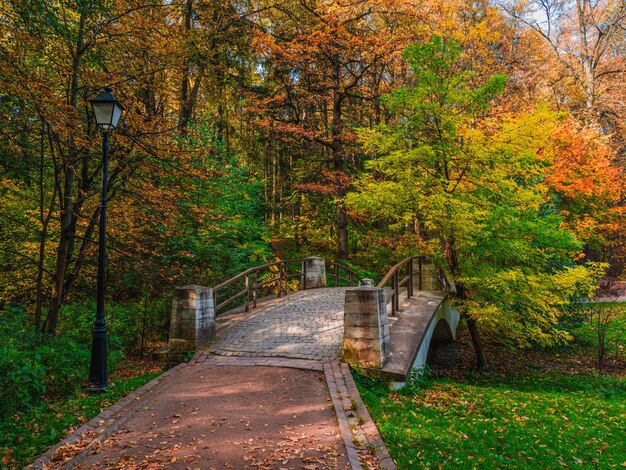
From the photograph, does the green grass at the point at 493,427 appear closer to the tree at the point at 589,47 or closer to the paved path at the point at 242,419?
the paved path at the point at 242,419

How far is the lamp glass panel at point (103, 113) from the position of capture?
6469mm

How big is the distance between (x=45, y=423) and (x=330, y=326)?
566 centimetres

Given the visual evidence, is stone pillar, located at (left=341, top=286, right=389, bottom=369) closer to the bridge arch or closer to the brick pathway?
the brick pathway

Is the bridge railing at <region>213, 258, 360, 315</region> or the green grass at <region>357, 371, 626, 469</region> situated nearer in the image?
the green grass at <region>357, 371, 626, 469</region>

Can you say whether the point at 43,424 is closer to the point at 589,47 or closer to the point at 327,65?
the point at 327,65

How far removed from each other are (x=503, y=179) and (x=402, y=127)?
284 cm

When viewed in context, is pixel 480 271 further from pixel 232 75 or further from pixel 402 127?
pixel 232 75

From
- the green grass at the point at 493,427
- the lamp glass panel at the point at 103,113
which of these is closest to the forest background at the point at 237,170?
the lamp glass panel at the point at 103,113

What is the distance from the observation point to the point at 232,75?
58.2 ft

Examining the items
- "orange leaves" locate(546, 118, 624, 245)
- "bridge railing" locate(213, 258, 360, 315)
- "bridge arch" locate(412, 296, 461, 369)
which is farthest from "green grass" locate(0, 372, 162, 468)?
"orange leaves" locate(546, 118, 624, 245)

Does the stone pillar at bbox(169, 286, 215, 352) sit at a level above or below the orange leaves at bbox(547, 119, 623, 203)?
below

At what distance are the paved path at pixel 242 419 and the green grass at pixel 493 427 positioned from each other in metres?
0.46

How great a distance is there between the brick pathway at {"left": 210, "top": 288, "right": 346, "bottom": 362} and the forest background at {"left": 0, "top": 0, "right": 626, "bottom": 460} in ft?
6.66

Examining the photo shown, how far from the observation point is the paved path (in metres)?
4.25
